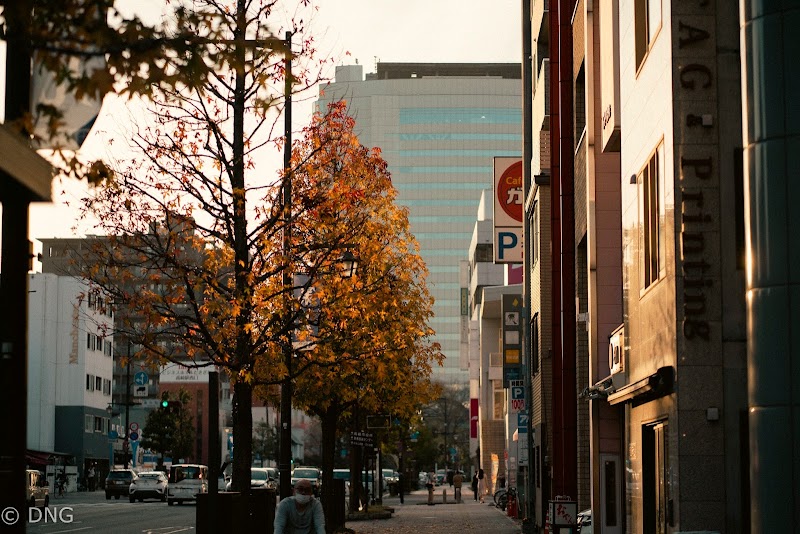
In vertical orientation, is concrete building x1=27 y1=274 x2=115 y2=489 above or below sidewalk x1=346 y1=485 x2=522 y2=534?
above

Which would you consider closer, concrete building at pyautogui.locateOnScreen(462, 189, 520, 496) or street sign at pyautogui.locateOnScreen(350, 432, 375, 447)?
street sign at pyautogui.locateOnScreen(350, 432, 375, 447)

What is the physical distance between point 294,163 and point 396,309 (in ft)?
32.8

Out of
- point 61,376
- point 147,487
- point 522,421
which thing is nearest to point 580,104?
point 522,421

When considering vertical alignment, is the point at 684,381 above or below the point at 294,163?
below

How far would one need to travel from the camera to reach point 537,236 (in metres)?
37.2

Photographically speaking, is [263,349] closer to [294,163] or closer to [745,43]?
[294,163]

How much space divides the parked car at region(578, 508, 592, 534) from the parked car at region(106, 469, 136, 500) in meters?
50.8

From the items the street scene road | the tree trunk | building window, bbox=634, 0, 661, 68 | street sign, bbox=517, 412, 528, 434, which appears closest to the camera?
building window, bbox=634, 0, 661, 68

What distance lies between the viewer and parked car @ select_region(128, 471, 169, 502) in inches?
2562

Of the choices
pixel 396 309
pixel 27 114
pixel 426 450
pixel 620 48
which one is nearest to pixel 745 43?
pixel 27 114

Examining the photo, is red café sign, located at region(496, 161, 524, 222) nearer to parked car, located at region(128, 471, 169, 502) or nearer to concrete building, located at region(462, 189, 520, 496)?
parked car, located at region(128, 471, 169, 502)

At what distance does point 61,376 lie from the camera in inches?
3984

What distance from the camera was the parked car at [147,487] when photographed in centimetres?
6506

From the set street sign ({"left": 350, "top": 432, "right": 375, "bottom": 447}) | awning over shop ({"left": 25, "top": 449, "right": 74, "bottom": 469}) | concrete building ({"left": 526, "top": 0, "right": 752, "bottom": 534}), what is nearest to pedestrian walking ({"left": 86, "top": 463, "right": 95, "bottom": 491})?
awning over shop ({"left": 25, "top": 449, "right": 74, "bottom": 469})
